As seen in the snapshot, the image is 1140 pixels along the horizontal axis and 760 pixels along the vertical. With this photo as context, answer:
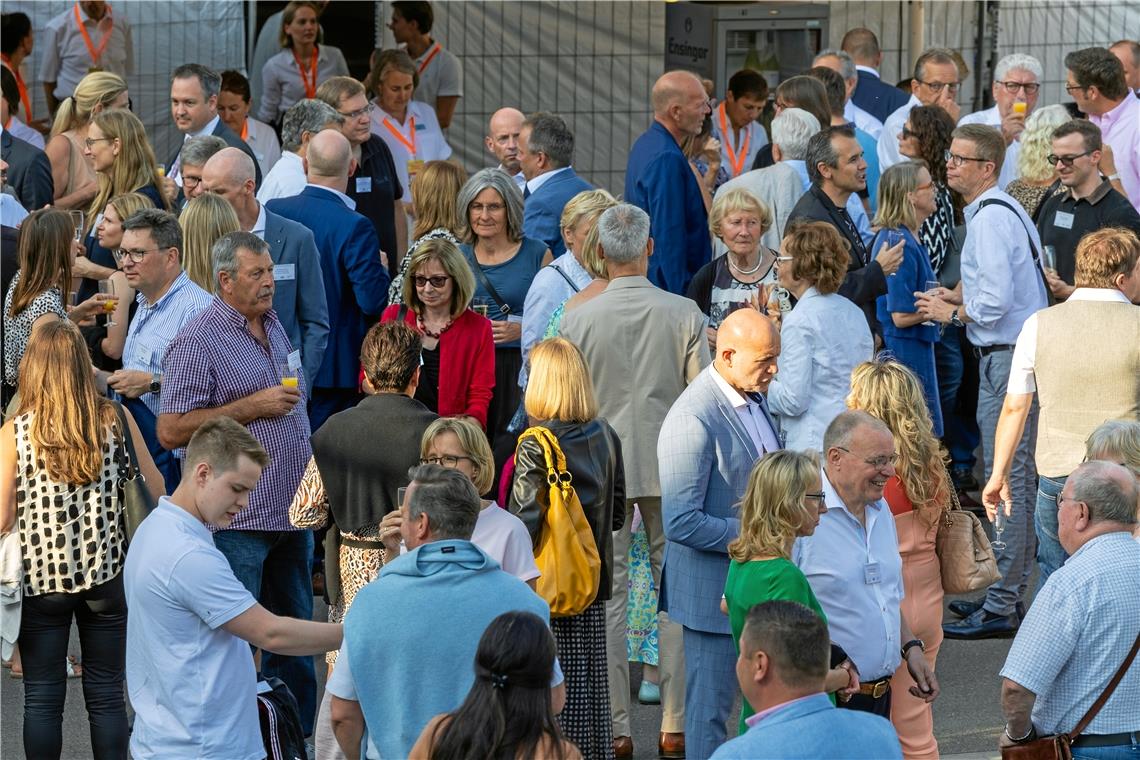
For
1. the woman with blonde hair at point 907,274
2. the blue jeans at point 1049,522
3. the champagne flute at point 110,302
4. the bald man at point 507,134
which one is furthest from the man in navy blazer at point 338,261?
the blue jeans at point 1049,522

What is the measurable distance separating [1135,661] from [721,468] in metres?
1.51

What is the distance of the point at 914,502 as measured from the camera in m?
5.40

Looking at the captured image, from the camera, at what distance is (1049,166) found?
8.68 metres

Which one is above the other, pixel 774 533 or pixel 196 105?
pixel 196 105

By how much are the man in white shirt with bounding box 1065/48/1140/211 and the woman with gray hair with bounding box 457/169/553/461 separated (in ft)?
12.5

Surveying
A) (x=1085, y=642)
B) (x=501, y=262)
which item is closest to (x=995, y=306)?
(x=501, y=262)

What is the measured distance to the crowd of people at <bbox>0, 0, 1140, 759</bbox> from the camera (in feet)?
14.6

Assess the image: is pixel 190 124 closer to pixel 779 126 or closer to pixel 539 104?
pixel 779 126

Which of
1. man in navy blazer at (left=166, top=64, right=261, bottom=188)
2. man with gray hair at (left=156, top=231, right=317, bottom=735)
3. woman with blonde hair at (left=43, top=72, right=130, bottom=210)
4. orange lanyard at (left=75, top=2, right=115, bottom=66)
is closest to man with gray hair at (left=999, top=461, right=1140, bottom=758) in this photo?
man with gray hair at (left=156, top=231, right=317, bottom=735)


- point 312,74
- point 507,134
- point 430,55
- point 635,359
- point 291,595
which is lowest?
point 291,595

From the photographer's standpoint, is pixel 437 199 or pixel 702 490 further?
pixel 437 199

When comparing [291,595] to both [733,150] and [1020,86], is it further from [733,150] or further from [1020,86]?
[733,150]

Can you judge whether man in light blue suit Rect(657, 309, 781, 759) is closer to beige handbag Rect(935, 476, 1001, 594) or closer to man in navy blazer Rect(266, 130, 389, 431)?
beige handbag Rect(935, 476, 1001, 594)

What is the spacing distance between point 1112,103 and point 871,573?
18.0ft
